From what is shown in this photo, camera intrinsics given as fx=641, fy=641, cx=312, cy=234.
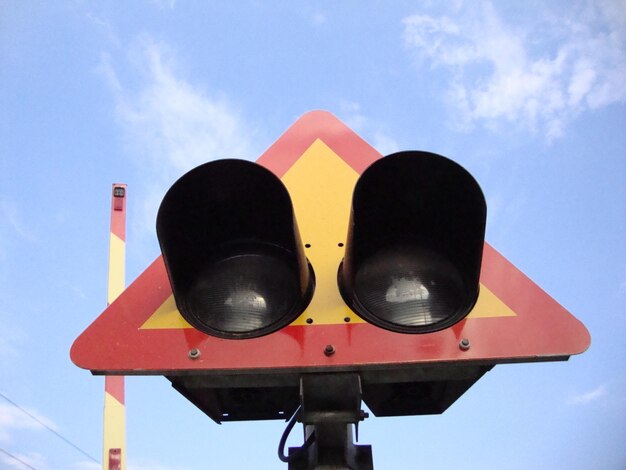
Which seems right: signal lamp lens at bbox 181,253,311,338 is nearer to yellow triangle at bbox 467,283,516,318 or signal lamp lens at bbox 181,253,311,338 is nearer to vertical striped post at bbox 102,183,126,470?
yellow triangle at bbox 467,283,516,318

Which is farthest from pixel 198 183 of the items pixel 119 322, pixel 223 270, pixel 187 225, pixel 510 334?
pixel 510 334

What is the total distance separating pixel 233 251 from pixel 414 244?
0.53 m

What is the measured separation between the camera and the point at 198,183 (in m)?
1.88

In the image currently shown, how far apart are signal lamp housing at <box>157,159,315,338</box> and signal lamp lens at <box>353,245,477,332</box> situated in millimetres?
177

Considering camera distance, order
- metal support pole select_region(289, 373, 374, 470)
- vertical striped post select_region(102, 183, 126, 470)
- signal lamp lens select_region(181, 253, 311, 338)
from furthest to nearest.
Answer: vertical striped post select_region(102, 183, 126, 470), signal lamp lens select_region(181, 253, 311, 338), metal support pole select_region(289, 373, 374, 470)

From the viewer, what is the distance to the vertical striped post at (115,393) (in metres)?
3.23

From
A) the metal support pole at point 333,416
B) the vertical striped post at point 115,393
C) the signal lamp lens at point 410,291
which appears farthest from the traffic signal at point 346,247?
the vertical striped post at point 115,393

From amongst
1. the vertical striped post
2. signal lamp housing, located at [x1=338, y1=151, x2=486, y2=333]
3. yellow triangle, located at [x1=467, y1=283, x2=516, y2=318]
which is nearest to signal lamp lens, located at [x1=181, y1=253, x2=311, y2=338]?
signal lamp housing, located at [x1=338, y1=151, x2=486, y2=333]

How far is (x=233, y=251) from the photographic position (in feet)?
6.22

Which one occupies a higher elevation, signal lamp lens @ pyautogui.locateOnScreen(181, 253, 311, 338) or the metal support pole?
signal lamp lens @ pyautogui.locateOnScreen(181, 253, 311, 338)

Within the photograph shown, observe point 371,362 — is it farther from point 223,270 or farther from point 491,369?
point 223,270

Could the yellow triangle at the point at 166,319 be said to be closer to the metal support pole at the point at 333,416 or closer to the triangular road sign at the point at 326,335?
the triangular road sign at the point at 326,335

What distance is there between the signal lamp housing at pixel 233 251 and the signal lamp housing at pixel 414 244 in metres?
0.18

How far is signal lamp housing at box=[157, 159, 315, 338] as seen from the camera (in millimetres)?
1773
